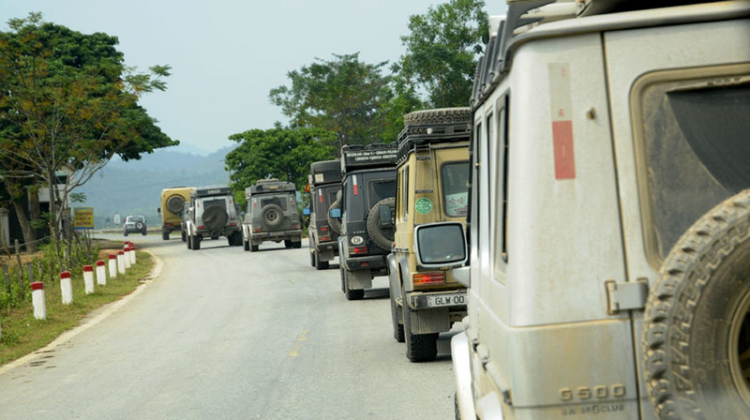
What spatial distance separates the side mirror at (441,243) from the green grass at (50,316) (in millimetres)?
9714

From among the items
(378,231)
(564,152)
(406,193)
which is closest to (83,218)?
(378,231)

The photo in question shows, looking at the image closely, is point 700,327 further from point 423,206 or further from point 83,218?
point 83,218

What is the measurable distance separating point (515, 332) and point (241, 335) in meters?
11.4

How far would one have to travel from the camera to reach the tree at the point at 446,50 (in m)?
61.9

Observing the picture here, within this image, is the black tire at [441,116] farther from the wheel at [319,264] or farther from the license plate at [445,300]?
the wheel at [319,264]

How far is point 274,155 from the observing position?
72312 millimetres

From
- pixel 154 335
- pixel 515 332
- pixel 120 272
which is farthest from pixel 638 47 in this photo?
pixel 120 272

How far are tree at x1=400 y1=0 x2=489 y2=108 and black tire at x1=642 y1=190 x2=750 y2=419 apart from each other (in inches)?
2345

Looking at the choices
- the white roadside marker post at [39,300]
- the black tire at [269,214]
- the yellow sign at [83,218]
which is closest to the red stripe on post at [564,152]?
the white roadside marker post at [39,300]

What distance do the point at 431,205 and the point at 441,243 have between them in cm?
560

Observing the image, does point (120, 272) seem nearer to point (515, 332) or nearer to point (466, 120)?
point (466, 120)

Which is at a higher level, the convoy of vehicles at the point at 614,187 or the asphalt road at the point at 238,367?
the convoy of vehicles at the point at 614,187

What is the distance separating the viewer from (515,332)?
119 inches

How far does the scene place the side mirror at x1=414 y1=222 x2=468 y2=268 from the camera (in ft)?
16.0
